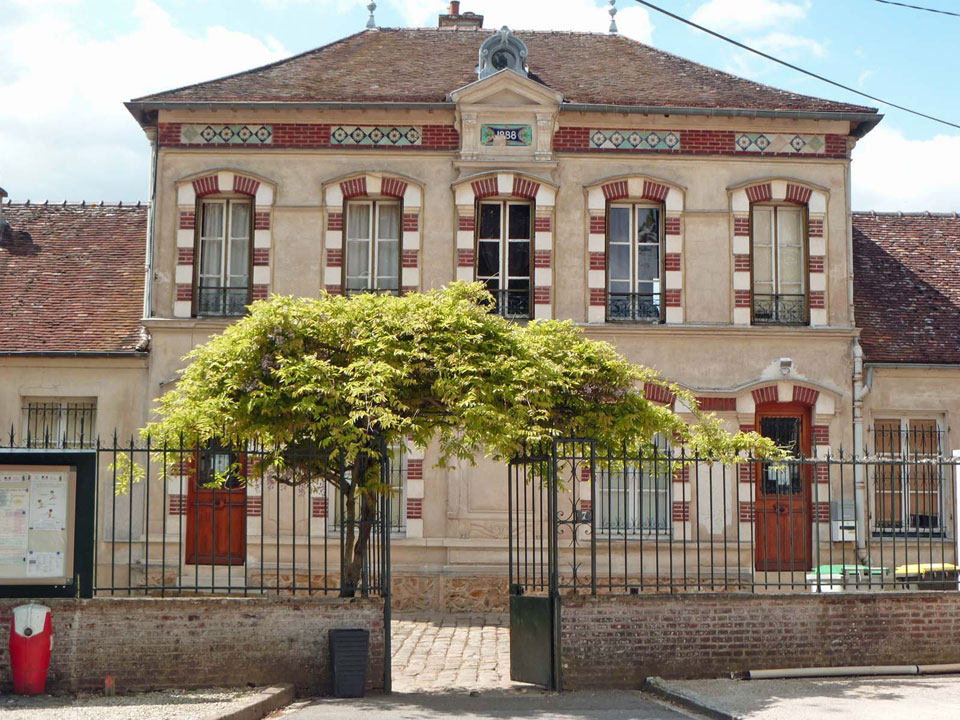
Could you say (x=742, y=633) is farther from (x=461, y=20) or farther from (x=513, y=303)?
(x=461, y=20)

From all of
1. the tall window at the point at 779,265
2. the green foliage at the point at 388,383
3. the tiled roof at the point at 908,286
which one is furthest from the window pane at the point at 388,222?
the tiled roof at the point at 908,286

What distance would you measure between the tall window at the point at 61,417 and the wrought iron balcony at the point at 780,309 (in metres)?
10.2

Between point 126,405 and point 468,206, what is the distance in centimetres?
597

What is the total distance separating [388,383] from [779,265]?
9.50 metres

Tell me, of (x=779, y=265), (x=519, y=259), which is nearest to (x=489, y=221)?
(x=519, y=259)

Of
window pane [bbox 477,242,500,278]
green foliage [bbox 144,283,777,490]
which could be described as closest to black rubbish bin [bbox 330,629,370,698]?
green foliage [bbox 144,283,777,490]

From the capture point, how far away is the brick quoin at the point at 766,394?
1800cm

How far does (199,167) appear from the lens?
18.3 meters

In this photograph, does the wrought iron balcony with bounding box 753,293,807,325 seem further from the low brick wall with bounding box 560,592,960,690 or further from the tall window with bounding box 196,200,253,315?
the tall window with bounding box 196,200,253,315

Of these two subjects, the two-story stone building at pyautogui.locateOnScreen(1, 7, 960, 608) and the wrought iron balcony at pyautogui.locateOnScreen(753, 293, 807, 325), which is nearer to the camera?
the two-story stone building at pyautogui.locateOnScreen(1, 7, 960, 608)

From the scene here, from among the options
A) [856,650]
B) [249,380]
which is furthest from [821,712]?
[249,380]

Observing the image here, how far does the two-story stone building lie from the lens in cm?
1805

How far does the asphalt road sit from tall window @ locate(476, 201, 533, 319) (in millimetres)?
8066

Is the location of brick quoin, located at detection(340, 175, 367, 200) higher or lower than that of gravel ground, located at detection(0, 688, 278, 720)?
higher
